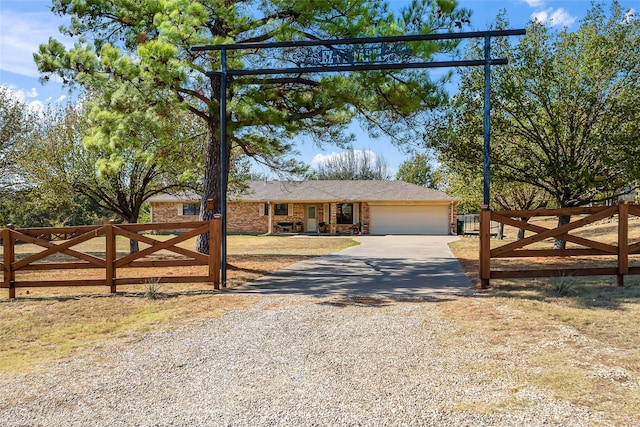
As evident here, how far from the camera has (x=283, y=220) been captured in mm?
34469

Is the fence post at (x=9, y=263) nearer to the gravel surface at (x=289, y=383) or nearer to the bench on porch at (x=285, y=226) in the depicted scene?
the gravel surface at (x=289, y=383)

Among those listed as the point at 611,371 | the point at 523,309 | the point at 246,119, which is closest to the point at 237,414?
the point at 611,371

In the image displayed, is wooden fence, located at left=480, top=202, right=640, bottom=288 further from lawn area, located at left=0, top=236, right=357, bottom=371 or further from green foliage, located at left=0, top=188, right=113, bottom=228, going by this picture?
green foliage, located at left=0, top=188, right=113, bottom=228

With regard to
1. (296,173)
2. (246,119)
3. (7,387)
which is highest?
(246,119)

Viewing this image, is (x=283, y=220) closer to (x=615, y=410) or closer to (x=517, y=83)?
(x=517, y=83)

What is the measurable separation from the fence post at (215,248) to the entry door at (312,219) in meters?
25.7

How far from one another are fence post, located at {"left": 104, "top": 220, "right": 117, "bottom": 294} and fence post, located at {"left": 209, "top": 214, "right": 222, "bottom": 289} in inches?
63.3

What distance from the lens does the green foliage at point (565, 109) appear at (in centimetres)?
1259

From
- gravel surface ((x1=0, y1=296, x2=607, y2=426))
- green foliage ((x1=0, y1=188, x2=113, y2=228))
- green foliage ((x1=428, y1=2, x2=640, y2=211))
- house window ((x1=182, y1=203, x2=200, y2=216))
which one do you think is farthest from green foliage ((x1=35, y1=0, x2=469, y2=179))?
Answer: house window ((x1=182, y1=203, x2=200, y2=216))

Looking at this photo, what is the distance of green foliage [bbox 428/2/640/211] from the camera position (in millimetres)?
12586

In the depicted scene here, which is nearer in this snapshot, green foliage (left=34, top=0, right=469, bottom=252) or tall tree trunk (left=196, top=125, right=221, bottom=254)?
green foliage (left=34, top=0, right=469, bottom=252)

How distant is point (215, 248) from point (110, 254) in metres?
1.75

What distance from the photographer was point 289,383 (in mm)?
4059

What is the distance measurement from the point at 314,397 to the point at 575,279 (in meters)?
6.92
